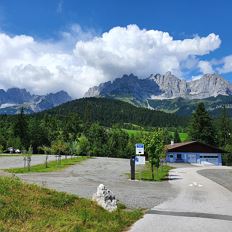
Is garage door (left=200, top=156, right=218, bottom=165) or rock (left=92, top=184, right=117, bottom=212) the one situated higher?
garage door (left=200, top=156, right=218, bottom=165)

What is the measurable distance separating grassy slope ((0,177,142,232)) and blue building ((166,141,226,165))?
86.1 metres

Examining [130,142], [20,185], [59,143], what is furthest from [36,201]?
[130,142]

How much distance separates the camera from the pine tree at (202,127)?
370ft

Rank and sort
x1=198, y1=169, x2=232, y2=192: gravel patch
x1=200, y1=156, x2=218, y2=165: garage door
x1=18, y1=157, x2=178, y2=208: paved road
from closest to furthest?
x1=18, y1=157, x2=178, y2=208: paved road, x1=198, y1=169, x2=232, y2=192: gravel patch, x1=200, y1=156, x2=218, y2=165: garage door

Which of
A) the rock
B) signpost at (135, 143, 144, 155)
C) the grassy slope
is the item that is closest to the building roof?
signpost at (135, 143, 144, 155)

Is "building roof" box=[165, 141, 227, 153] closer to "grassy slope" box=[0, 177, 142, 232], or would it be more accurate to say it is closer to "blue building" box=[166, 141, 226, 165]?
"blue building" box=[166, 141, 226, 165]

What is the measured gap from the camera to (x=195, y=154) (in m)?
99.4

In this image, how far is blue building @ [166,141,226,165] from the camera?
98.9 meters

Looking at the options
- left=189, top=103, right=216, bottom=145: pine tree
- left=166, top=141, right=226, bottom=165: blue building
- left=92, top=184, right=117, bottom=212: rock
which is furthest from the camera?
left=189, top=103, right=216, bottom=145: pine tree

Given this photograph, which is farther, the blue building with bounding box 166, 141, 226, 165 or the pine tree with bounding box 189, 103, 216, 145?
the pine tree with bounding box 189, 103, 216, 145

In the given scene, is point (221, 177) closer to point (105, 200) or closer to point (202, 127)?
point (105, 200)

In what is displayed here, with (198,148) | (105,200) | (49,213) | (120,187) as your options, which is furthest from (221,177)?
(198,148)

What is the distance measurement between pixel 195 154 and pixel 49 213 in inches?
3570

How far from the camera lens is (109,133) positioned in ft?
522
